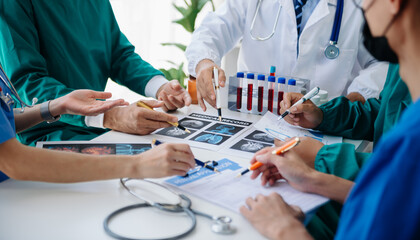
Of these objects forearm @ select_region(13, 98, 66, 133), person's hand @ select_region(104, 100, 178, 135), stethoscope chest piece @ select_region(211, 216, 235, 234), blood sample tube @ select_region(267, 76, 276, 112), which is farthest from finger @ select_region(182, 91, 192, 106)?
stethoscope chest piece @ select_region(211, 216, 235, 234)

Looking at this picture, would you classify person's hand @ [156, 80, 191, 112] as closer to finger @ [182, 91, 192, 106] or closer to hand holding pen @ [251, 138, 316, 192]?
finger @ [182, 91, 192, 106]

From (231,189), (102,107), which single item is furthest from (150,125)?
(231,189)

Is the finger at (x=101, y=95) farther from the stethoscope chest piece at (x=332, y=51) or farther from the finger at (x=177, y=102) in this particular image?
the stethoscope chest piece at (x=332, y=51)

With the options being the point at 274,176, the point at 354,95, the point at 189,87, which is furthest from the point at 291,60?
the point at 274,176

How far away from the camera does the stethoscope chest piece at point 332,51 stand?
1795 mm

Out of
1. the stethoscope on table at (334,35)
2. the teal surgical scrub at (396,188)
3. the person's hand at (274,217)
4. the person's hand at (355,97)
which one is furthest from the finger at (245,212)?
the stethoscope on table at (334,35)

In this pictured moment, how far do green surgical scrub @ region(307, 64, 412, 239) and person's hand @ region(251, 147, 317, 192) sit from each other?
84mm

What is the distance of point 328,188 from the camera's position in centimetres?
88

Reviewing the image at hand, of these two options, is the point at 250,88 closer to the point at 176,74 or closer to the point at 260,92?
the point at 260,92

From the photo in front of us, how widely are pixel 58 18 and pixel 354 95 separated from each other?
1.28 metres

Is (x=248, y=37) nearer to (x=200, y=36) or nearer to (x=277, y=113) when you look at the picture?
(x=200, y=36)

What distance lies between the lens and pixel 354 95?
1637mm

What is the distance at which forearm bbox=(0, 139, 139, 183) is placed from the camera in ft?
2.90

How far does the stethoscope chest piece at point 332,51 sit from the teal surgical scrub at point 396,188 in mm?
1314
